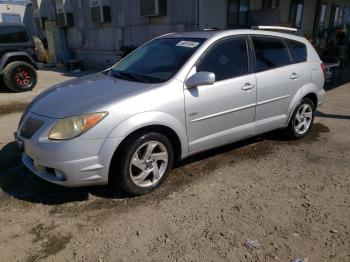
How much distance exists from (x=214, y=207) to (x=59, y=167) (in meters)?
1.51

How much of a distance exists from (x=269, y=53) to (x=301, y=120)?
50.5 inches

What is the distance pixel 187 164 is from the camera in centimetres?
413

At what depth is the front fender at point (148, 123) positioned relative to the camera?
9.78 feet

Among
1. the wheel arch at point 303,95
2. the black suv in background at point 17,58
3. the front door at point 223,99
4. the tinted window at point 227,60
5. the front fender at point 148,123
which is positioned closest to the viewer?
the front fender at point 148,123

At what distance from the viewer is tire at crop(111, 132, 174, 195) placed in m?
3.12

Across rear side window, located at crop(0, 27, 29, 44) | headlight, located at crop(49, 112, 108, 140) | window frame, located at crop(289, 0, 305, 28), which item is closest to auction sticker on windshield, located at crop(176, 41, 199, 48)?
headlight, located at crop(49, 112, 108, 140)

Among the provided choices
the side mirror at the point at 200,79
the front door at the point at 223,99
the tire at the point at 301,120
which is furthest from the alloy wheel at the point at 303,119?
the side mirror at the point at 200,79

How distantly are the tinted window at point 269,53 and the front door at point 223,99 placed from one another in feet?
0.66

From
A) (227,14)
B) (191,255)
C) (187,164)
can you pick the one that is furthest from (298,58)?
(227,14)

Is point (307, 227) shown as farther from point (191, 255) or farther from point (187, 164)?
point (187, 164)

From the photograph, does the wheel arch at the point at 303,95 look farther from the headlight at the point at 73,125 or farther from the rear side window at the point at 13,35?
the rear side window at the point at 13,35

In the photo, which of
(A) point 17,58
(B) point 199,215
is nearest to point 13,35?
(A) point 17,58

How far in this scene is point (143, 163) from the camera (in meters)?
3.29

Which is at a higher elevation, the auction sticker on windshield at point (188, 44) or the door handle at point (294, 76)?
the auction sticker on windshield at point (188, 44)
